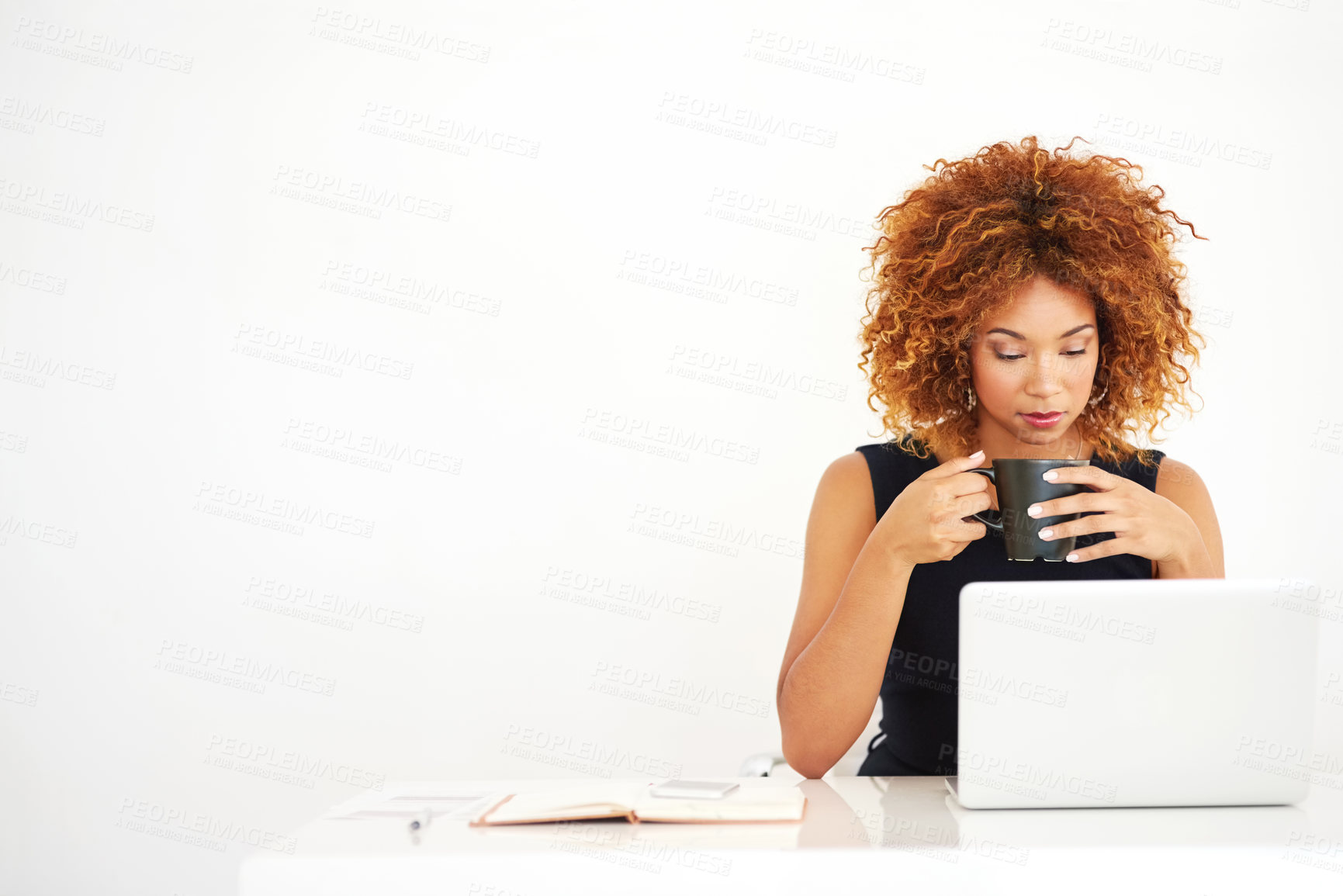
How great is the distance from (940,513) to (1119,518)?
224 millimetres

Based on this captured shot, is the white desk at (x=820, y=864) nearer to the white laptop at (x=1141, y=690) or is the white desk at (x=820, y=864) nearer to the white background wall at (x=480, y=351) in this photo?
the white laptop at (x=1141, y=690)

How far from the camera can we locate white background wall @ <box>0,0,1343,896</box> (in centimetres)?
281

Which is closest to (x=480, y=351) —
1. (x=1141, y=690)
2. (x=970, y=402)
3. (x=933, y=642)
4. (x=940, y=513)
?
(x=970, y=402)

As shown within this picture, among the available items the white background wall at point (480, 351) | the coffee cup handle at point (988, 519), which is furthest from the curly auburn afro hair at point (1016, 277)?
the white background wall at point (480, 351)

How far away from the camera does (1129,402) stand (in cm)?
186

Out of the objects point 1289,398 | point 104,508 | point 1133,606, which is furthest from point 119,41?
point 1289,398

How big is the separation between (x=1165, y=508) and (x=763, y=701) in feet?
5.36

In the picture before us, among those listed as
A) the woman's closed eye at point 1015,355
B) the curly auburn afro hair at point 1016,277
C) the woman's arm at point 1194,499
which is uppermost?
the curly auburn afro hair at point 1016,277

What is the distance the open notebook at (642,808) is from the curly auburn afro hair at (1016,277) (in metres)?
0.95

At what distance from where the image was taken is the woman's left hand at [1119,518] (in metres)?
1.25

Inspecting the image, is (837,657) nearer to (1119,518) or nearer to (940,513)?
(940,513)

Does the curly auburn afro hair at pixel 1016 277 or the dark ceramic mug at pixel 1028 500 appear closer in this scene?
the dark ceramic mug at pixel 1028 500

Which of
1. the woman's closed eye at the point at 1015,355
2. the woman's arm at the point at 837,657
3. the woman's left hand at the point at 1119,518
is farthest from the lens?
the woman's closed eye at the point at 1015,355

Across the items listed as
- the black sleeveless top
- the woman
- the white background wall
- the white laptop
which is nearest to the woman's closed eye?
the woman
